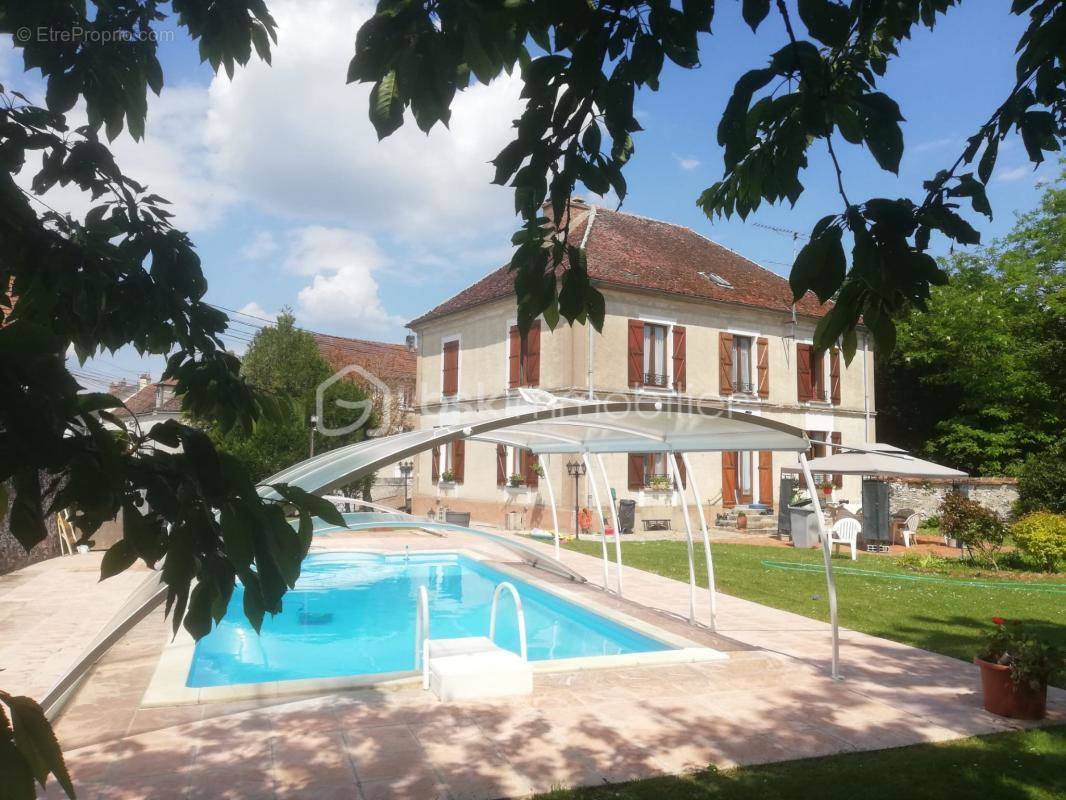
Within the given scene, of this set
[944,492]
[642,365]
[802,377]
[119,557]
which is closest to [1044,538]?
[944,492]

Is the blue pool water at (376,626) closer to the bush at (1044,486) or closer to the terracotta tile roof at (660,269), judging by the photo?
the terracotta tile roof at (660,269)

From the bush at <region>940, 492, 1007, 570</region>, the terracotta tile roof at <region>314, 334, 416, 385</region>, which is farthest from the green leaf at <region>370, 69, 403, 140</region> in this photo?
the terracotta tile roof at <region>314, 334, 416, 385</region>

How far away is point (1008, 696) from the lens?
607 centimetres

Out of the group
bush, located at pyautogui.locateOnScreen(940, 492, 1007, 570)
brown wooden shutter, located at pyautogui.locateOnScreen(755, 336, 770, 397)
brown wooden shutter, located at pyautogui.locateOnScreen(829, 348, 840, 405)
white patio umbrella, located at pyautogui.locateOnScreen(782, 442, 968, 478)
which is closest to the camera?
bush, located at pyautogui.locateOnScreen(940, 492, 1007, 570)

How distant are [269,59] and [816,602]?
399 inches

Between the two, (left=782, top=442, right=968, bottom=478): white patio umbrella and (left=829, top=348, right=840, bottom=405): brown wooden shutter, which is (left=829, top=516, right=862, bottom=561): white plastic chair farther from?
(left=829, top=348, right=840, bottom=405): brown wooden shutter

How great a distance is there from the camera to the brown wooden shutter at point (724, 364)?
2383 cm

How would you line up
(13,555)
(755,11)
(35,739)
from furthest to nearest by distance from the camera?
(13,555) < (755,11) < (35,739)

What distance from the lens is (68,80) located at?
327 cm

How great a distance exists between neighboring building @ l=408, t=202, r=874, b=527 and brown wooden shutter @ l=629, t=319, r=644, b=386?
42mm

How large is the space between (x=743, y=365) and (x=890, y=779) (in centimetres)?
2059

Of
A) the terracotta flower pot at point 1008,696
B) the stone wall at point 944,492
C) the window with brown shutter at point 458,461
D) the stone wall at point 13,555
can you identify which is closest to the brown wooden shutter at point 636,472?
the window with brown shutter at point 458,461

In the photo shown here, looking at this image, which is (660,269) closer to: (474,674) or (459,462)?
(459,462)

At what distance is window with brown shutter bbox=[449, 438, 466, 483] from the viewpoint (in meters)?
25.2
